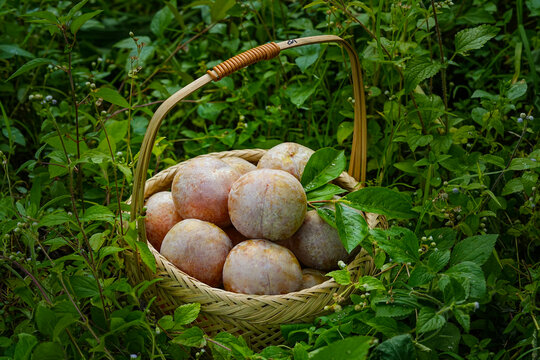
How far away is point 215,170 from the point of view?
1.63m

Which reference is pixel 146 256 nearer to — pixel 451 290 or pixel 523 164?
pixel 451 290

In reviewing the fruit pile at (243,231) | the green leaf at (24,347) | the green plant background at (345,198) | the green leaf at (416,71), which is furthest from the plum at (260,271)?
the green leaf at (416,71)

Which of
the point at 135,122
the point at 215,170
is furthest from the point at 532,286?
the point at 135,122

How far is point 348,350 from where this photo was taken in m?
1.00

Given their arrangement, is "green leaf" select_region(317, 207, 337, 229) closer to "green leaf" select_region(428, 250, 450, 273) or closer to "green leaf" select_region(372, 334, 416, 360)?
"green leaf" select_region(428, 250, 450, 273)

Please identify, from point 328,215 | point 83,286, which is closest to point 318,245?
point 328,215

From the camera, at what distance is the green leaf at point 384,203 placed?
151 centimetres

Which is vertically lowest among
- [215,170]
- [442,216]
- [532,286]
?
[532,286]

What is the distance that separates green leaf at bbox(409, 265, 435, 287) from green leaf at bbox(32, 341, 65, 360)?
0.76 meters

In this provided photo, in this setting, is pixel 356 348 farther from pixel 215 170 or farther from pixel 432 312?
pixel 215 170

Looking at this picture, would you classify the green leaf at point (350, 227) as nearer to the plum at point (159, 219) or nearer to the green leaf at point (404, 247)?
the green leaf at point (404, 247)

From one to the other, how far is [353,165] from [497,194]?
0.46 meters

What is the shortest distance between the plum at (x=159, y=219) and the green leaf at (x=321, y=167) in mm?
399

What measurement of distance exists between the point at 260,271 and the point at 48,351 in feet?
1.75
